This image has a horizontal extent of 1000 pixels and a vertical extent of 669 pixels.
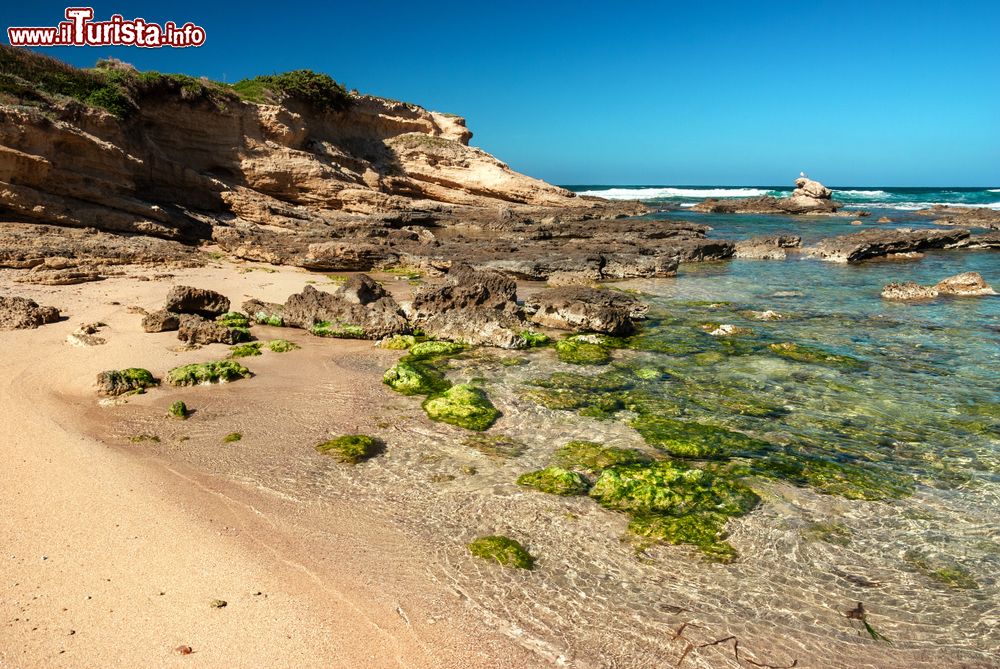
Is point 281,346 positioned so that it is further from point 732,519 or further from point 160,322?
point 732,519

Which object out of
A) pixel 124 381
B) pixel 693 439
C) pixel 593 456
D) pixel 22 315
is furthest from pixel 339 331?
pixel 693 439

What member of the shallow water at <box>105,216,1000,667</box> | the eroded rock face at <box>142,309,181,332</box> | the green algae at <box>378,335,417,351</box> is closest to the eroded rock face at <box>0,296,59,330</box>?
the eroded rock face at <box>142,309,181,332</box>

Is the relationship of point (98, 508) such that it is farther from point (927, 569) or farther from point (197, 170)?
point (197, 170)

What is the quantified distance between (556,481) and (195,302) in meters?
8.21

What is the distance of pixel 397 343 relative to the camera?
10062mm

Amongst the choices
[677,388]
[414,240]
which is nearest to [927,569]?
[677,388]

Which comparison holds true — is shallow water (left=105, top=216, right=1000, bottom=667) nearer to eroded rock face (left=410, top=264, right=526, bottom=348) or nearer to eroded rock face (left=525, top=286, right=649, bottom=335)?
eroded rock face (left=410, top=264, right=526, bottom=348)

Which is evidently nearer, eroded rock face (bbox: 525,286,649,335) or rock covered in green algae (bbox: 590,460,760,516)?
rock covered in green algae (bbox: 590,460,760,516)

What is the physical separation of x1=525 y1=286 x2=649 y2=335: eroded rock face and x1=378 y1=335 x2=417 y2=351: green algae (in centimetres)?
307

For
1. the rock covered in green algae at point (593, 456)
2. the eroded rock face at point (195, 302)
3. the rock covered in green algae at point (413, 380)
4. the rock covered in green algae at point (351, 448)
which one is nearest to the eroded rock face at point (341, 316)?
the eroded rock face at point (195, 302)

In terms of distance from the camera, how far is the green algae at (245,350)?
28.7ft

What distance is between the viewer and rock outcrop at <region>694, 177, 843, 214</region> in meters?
52.8

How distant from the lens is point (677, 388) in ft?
27.4

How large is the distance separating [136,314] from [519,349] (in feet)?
22.9
